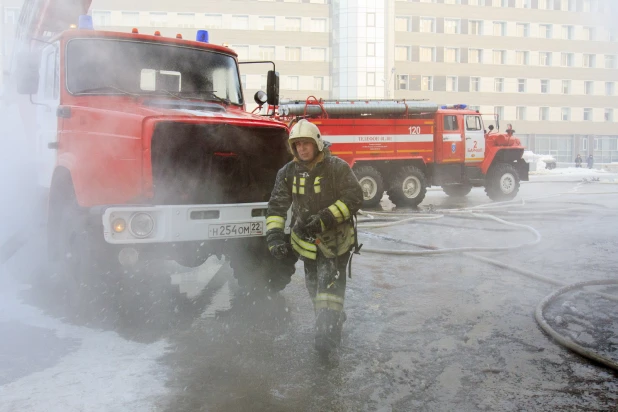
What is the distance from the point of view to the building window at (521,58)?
178 feet

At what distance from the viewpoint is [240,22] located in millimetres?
49625

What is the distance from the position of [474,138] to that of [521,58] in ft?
139

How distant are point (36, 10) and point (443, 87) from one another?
47295mm

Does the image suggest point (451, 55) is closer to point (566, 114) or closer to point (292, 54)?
point (566, 114)

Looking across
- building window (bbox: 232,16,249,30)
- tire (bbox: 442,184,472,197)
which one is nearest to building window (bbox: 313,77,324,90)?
building window (bbox: 232,16,249,30)

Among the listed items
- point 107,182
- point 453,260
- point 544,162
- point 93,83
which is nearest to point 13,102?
point 93,83

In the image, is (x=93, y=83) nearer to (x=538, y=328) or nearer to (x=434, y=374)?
(x=434, y=374)

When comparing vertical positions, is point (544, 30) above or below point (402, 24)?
above

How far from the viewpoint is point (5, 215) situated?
857cm

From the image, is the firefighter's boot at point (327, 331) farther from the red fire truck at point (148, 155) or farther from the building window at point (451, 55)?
the building window at point (451, 55)

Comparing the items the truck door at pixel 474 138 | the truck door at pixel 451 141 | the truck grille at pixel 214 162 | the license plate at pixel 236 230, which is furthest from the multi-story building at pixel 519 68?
the license plate at pixel 236 230

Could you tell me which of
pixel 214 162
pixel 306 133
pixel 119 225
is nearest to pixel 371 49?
pixel 214 162

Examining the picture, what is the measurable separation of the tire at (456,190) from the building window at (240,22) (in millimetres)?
35928

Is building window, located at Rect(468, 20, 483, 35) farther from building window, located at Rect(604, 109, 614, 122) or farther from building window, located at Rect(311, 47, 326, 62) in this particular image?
building window, located at Rect(604, 109, 614, 122)
